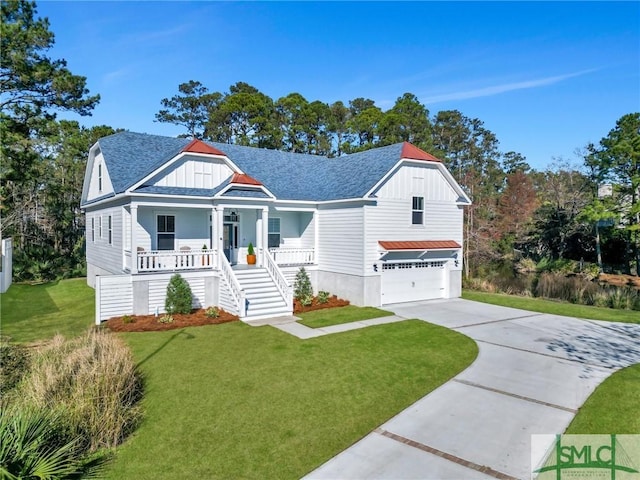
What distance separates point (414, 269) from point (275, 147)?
23305mm

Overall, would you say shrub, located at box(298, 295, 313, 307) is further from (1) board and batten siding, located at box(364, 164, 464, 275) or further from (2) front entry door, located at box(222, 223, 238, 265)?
(2) front entry door, located at box(222, 223, 238, 265)

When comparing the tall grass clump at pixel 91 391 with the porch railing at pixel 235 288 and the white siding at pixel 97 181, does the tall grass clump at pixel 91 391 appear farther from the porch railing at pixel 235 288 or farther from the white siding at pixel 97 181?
the white siding at pixel 97 181

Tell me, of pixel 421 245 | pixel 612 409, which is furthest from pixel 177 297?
pixel 612 409

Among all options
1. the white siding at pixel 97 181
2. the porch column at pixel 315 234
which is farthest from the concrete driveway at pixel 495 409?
the white siding at pixel 97 181

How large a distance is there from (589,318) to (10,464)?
18.3 meters

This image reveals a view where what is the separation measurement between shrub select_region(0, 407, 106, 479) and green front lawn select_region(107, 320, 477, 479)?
0.52 m

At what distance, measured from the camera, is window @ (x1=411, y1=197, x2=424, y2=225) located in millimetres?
19641

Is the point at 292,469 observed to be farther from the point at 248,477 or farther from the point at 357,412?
the point at 357,412

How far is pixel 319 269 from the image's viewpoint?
20.3m

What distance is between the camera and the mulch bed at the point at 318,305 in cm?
1728

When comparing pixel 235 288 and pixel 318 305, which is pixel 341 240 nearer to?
pixel 318 305

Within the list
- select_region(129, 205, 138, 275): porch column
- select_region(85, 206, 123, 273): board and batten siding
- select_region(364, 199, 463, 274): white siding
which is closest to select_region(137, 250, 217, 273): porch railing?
select_region(129, 205, 138, 275): porch column

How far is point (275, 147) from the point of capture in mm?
38750

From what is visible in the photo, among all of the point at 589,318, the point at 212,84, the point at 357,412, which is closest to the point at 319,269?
the point at 589,318
